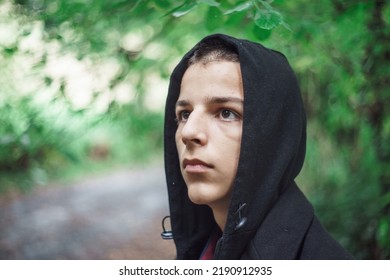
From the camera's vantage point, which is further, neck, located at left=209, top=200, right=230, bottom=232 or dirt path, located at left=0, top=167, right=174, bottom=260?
dirt path, located at left=0, top=167, right=174, bottom=260

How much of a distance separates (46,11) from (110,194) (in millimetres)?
6643

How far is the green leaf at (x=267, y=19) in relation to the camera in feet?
4.78

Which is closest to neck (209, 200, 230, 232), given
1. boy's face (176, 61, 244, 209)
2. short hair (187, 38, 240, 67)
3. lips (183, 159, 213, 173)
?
boy's face (176, 61, 244, 209)

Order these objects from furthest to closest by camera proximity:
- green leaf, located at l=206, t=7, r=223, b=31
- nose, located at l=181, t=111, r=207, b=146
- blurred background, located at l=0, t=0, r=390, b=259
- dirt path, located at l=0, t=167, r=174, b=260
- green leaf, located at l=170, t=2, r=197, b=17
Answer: dirt path, located at l=0, t=167, r=174, b=260 → blurred background, located at l=0, t=0, r=390, b=259 → green leaf, located at l=206, t=7, r=223, b=31 → green leaf, located at l=170, t=2, r=197, b=17 → nose, located at l=181, t=111, r=207, b=146

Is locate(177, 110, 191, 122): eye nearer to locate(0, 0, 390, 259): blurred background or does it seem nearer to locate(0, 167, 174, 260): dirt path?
locate(0, 0, 390, 259): blurred background

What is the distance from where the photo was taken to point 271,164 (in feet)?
4.93

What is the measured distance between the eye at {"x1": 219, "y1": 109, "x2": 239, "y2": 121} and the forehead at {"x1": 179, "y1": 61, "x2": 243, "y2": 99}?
0.23 feet

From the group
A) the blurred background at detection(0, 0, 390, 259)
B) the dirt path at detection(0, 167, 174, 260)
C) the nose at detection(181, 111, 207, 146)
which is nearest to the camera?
the nose at detection(181, 111, 207, 146)

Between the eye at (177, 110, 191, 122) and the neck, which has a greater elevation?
the eye at (177, 110, 191, 122)

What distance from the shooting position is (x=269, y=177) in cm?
148

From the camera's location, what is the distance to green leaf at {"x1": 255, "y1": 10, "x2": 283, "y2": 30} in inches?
57.4

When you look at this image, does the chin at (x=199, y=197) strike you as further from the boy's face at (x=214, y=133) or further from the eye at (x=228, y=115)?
the eye at (x=228, y=115)

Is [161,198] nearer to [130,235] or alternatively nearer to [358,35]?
[130,235]
